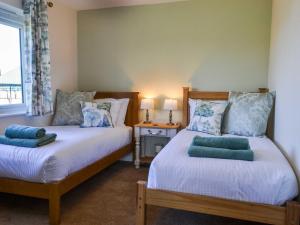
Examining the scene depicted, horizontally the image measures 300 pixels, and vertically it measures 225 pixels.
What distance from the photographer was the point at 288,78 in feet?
6.77

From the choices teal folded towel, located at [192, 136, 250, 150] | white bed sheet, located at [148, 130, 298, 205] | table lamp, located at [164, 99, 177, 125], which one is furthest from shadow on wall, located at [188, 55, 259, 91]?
white bed sheet, located at [148, 130, 298, 205]

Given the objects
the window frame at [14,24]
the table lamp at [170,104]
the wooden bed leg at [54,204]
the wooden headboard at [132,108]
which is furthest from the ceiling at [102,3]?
the wooden bed leg at [54,204]

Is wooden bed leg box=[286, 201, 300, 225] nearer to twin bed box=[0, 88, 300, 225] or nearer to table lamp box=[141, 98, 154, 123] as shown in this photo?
twin bed box=[0, 88, 300, 225]

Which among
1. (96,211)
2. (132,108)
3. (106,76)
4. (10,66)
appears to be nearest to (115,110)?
(132,108)

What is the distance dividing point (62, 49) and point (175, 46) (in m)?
1.65

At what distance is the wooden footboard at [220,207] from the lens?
149 cm

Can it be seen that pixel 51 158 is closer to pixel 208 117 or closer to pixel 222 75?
pixel 208 117

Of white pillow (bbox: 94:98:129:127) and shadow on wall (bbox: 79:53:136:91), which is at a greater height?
shadow on wall (bbox: 79:53:136:91)

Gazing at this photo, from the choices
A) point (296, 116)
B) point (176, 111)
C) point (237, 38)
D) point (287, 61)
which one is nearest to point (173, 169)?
point (296, 116)

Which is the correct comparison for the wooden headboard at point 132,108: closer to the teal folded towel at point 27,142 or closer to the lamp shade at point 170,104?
the lamp shade at point 170,104

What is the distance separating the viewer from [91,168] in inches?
96.2

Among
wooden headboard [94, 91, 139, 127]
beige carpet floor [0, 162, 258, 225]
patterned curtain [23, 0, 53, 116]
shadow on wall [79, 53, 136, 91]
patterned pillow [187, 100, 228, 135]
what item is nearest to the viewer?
beige carpet floor [0, 162, 258, 225]

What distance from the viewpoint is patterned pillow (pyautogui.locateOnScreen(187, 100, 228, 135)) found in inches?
108

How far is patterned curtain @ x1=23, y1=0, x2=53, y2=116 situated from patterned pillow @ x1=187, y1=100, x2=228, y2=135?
1.84 metres
